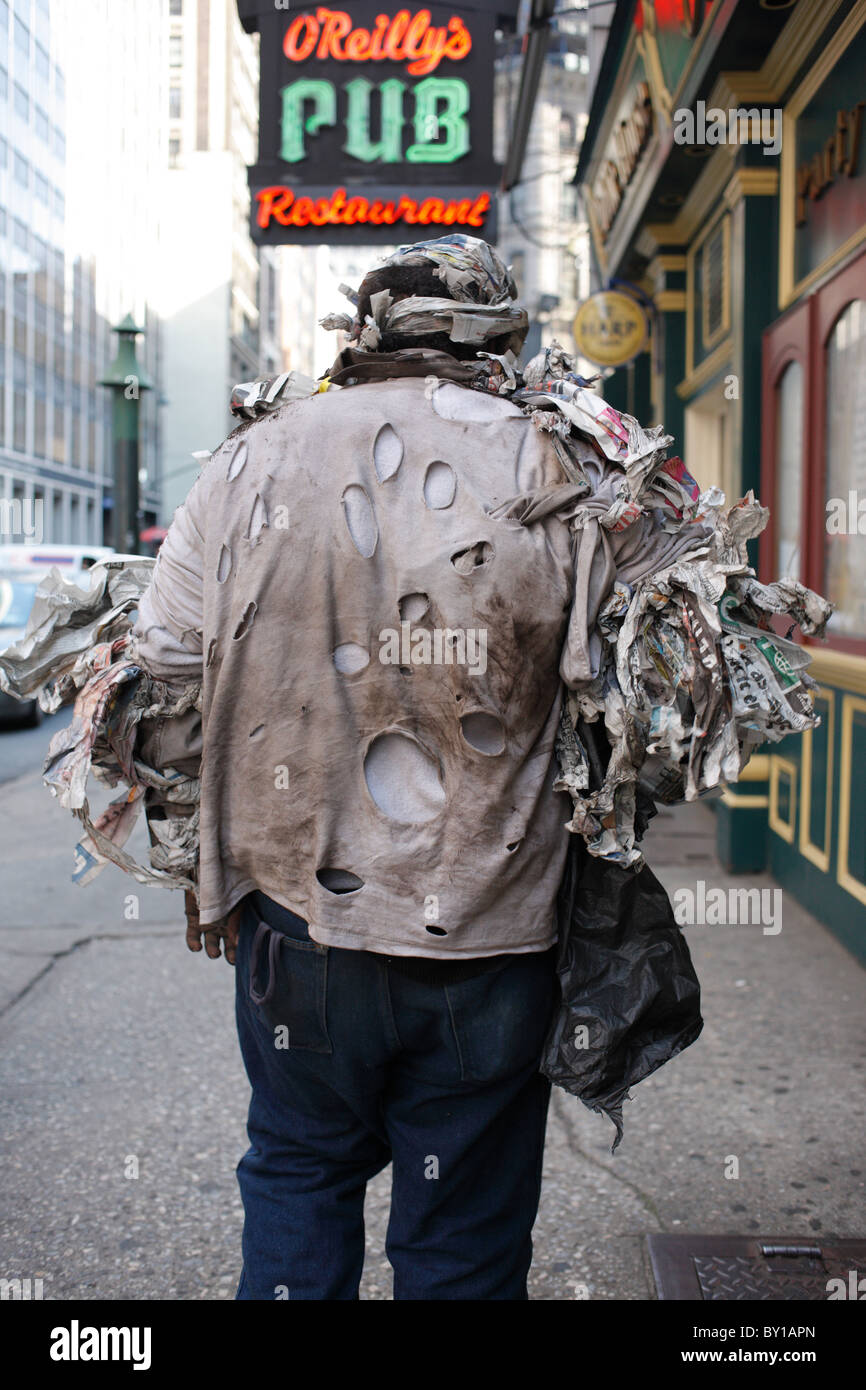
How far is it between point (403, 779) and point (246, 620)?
0.33 metres

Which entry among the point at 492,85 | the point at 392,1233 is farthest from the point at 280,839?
the point at 492,85

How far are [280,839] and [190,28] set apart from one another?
10384mm

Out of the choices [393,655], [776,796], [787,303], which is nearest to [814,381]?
[787,303]

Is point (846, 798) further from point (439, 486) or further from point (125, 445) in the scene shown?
point (125, 445)

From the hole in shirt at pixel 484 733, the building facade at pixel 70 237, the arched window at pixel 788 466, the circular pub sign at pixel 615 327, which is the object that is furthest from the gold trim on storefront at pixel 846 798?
the circular pub sign at pixel 615 327

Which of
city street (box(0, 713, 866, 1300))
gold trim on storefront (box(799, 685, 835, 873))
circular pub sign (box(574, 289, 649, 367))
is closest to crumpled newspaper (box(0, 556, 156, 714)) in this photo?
city street (box(0, 713, 866, 1300))

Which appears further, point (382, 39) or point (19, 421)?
point (19, 421)

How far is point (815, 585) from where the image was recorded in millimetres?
5328

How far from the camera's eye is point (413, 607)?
5.24ft

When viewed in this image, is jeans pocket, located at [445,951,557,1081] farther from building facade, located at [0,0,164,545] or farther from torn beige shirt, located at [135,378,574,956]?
building facade, located at [0,0,164,545]

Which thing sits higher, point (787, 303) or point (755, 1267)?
point (787, 303)

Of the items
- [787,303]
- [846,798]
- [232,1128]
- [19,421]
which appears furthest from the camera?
[19,421]

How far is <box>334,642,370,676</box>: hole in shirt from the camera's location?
5.32 feet

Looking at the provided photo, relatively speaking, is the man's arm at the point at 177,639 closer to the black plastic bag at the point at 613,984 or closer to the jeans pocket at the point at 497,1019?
the jeans pocket at the point at 497,1019
